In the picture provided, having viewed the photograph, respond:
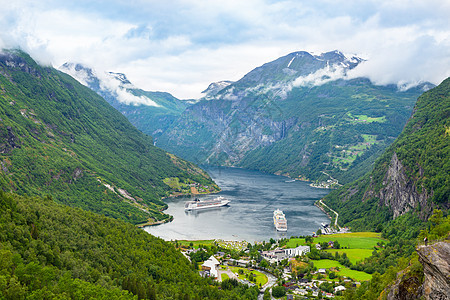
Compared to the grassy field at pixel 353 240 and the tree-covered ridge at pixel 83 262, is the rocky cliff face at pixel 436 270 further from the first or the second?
the grassy field at pixel 353 240

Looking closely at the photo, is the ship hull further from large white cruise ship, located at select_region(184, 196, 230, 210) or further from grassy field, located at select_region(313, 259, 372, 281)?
grassy field, located at select_region(313, 259, 372, 281)

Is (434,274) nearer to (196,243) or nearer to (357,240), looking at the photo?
(357,240)

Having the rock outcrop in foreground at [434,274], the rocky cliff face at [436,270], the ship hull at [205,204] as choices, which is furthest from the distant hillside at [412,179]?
the rocky cliff face at [436,270]

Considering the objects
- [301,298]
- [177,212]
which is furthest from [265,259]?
[177,212]

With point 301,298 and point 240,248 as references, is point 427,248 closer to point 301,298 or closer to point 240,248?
point 301,298

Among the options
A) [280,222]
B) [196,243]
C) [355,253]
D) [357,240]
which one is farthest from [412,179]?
[196,243]

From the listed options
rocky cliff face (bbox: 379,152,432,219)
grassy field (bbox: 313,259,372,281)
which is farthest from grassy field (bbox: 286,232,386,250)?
grassy field (bbox: 313,259,372,281)
